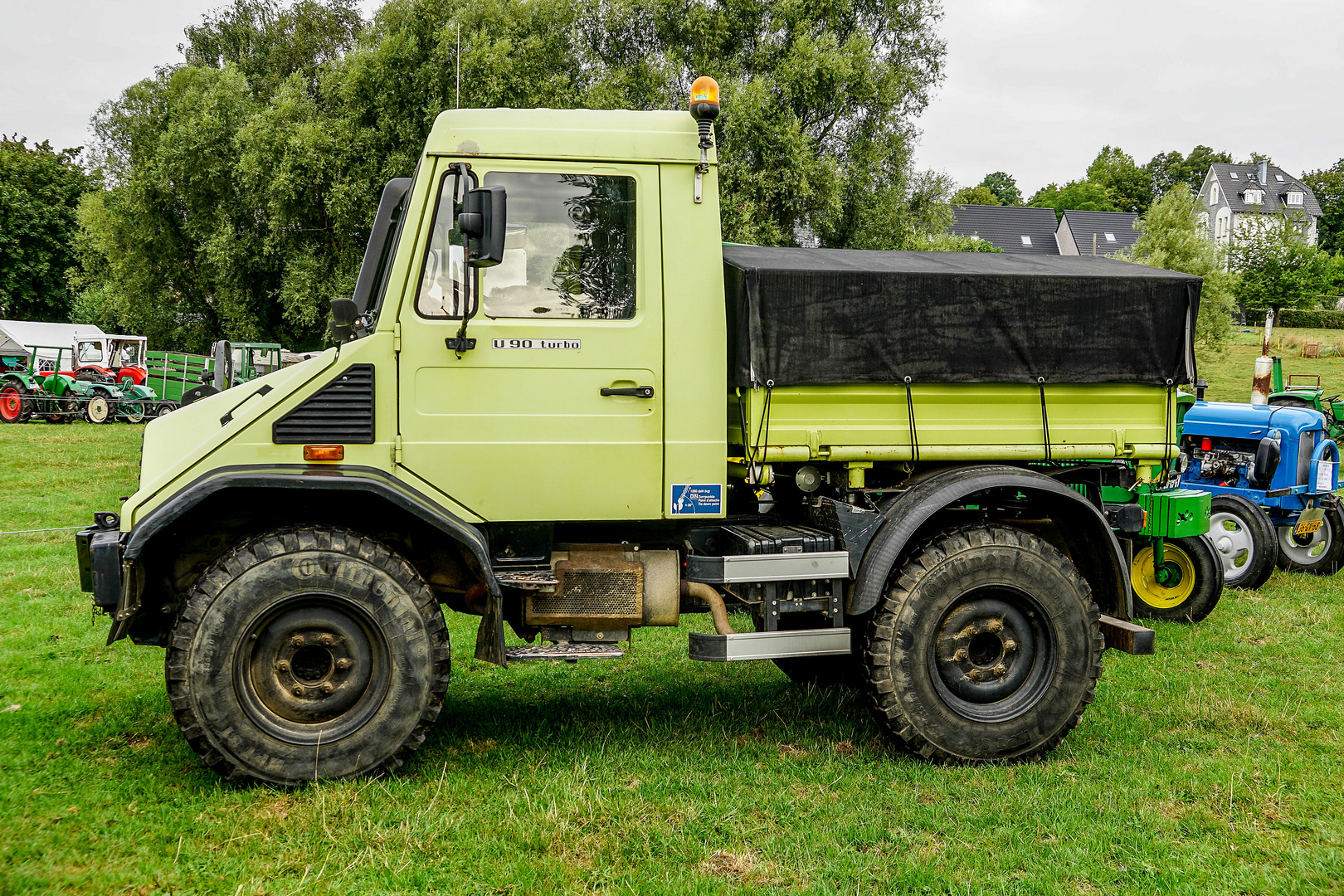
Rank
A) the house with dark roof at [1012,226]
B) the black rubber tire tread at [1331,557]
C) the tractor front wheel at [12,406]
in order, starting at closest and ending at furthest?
1. the black rubber tire tread at [1331,557]
2. the tractor front wheel at [12,406]
3. the house with dark roof at [1012,226]

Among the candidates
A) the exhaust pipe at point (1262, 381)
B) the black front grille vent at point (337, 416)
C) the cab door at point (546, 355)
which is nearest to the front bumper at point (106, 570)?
the black front grille vent at point (337, 416)

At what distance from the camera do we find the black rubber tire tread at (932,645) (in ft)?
16.8

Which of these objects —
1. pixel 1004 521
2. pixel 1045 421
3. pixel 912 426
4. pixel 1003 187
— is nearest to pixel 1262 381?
pixel 1004 521

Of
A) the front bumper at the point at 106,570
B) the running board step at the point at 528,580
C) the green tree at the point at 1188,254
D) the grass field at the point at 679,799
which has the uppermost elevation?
the green tree at the point at 1188,254

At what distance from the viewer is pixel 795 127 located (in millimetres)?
23719

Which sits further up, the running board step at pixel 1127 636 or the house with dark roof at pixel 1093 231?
the house with dark roof at pixel 1093 231

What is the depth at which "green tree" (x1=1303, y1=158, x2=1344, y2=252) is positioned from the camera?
3034 inches

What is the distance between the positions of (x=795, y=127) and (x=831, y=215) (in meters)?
2.28

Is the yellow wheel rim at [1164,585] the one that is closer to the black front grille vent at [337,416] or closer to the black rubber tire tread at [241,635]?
the black rubber tire tread at [241,635]

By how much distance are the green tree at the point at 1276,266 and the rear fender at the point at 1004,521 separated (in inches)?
1888

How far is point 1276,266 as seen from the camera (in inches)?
1887

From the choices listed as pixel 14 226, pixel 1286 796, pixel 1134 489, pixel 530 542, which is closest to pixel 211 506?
pixel 530 542

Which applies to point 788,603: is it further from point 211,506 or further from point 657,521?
point 211,506

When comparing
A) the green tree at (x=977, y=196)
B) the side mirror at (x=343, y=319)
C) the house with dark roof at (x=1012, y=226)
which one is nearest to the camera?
the side mirror at (x=343, y=319)
